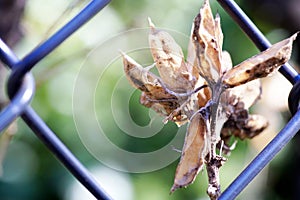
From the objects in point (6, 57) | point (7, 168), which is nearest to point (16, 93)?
point (6, 57)

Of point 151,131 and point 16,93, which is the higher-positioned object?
point 16,93

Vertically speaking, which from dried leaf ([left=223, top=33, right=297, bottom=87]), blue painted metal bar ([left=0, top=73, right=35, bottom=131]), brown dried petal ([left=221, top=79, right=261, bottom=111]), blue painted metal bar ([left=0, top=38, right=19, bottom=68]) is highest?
blue painted metal bar ([left=0, top=38, right=19, bottom=68])

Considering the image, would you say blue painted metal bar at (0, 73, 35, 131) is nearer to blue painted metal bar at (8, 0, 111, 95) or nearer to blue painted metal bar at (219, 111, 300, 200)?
blue painted metal bar at (8, 0, 111, 95)

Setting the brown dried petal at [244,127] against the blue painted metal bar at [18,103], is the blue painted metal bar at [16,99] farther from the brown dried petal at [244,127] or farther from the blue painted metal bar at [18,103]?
the brown dried petal at [244,127]

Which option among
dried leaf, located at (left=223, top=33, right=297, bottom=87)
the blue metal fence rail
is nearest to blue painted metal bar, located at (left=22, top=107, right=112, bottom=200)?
the blue metal fence rail

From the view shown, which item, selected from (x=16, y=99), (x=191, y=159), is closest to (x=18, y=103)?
(x=16, y=99)

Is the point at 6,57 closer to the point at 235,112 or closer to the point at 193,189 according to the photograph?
the point at 235,112

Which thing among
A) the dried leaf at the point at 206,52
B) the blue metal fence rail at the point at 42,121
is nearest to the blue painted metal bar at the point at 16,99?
the blue metal fence rail at the point at 42,121
